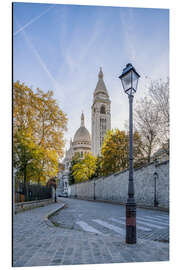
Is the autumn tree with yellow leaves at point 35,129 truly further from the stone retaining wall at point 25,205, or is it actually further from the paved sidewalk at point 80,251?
the paved sidewalk at point 80,251

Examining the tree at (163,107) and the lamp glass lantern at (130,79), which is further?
the tree at (163,107)

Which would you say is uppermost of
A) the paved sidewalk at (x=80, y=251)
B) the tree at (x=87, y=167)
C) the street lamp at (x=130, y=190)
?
the street lamp at (x=130, y=190)

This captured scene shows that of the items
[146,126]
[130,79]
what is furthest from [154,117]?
[130,79]

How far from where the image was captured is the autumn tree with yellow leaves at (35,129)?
5617mm

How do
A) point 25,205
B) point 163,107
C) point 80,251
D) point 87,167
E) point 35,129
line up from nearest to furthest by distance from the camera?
point 80,251, point 35,129, point 163,107, point 25,205, point 87,167

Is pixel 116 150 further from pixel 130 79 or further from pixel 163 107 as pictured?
pixel 130 79

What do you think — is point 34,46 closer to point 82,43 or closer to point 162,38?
point 82,43

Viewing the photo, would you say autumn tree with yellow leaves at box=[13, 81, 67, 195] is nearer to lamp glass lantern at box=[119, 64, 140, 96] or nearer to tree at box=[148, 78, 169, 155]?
lamp glass lantern at box=[119, 64, 140, 96]

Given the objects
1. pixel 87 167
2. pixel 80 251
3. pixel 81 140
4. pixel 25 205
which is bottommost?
pixel 87 167

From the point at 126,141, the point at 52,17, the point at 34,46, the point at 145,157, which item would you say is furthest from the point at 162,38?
the point at 126,141

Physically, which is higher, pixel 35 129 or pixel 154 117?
pixel 154 117

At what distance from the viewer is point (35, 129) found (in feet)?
24.3

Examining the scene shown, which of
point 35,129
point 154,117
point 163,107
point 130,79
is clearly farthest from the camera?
point 154,117

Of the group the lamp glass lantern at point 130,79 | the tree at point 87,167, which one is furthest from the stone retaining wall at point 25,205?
the tree at point 87,167
